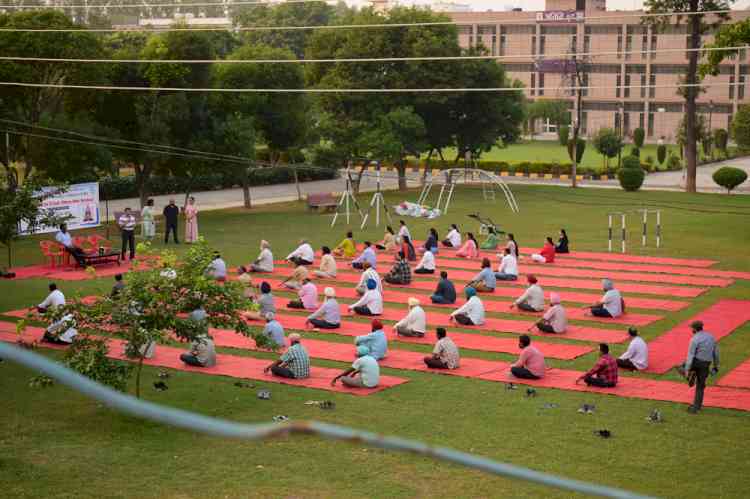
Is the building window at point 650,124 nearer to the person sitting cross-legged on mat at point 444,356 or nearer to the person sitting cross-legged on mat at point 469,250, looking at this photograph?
the person sitting cross-legged on mat at point 469,250

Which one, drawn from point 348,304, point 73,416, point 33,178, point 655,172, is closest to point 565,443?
point 73,416

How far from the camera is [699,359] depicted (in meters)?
15.2

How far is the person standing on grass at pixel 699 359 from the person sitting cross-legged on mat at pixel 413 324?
6.11m

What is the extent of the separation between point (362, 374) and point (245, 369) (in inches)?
98.9

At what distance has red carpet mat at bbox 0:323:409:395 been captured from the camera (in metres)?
16.9

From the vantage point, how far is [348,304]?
2402 centimetres

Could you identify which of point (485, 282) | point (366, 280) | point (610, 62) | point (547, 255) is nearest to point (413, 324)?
point (366, 280)

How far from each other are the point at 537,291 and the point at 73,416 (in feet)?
36.3

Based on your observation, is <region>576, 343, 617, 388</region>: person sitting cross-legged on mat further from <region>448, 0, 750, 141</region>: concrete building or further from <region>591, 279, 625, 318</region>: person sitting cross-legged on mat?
<region>448, 0, 750, 141</region>: concrete building

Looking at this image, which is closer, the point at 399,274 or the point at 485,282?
the point at 485,282

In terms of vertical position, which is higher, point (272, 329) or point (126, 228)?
point (126, 228)

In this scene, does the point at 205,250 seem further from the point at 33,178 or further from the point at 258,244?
the point at 258,244

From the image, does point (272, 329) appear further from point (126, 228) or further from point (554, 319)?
point (126, 228)

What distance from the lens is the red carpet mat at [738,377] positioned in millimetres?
17094
